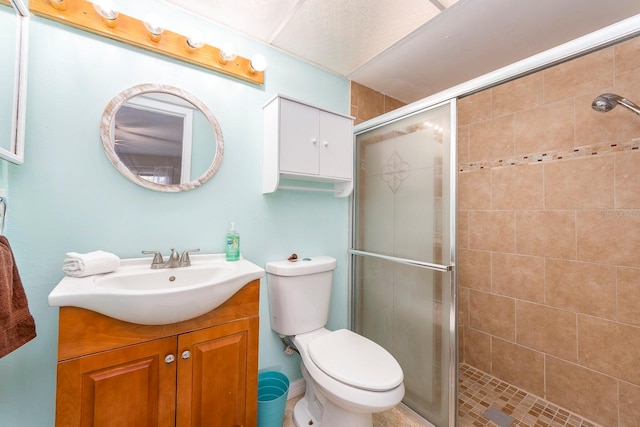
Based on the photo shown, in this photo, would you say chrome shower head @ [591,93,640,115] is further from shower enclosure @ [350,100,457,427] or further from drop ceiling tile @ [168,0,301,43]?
drop ceiling tile @ [168,0,301,43]

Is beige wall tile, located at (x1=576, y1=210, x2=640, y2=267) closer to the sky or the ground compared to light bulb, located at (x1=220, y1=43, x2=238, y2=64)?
closer to the ground

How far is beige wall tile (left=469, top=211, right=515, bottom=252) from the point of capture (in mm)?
1844

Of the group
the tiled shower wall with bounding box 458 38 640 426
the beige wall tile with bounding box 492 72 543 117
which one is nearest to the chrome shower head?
the tiled shower wall with bounding box 458 38 640 426

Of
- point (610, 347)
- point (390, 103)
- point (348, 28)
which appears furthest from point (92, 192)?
point (610, 347)

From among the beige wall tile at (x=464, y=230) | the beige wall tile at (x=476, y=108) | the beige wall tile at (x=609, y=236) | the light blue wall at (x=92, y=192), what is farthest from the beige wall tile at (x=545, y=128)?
the light blue wall at (x=92, y=192)

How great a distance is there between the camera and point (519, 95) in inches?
72.0

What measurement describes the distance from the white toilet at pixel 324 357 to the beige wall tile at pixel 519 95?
1690mm

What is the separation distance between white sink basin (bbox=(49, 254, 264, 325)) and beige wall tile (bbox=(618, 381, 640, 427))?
199 cm

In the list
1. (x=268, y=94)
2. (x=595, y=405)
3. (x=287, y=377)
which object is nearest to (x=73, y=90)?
(x=268, y=94)

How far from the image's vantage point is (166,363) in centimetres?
92

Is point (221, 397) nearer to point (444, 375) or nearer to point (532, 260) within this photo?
point (444, 375)

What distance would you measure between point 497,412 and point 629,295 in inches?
37.9

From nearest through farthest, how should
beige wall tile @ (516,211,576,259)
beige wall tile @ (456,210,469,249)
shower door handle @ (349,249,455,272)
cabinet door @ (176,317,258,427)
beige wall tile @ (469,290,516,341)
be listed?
cabinet door @ (176,317,258,427) → shower door handle @ (349,249,455,272) → beige wall tile @ (516,211,576,259) → beige wall tile @ (469,290,516,341) → beige wall tile @ (456,210,469,249)

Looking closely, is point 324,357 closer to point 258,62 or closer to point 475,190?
point 258,62
